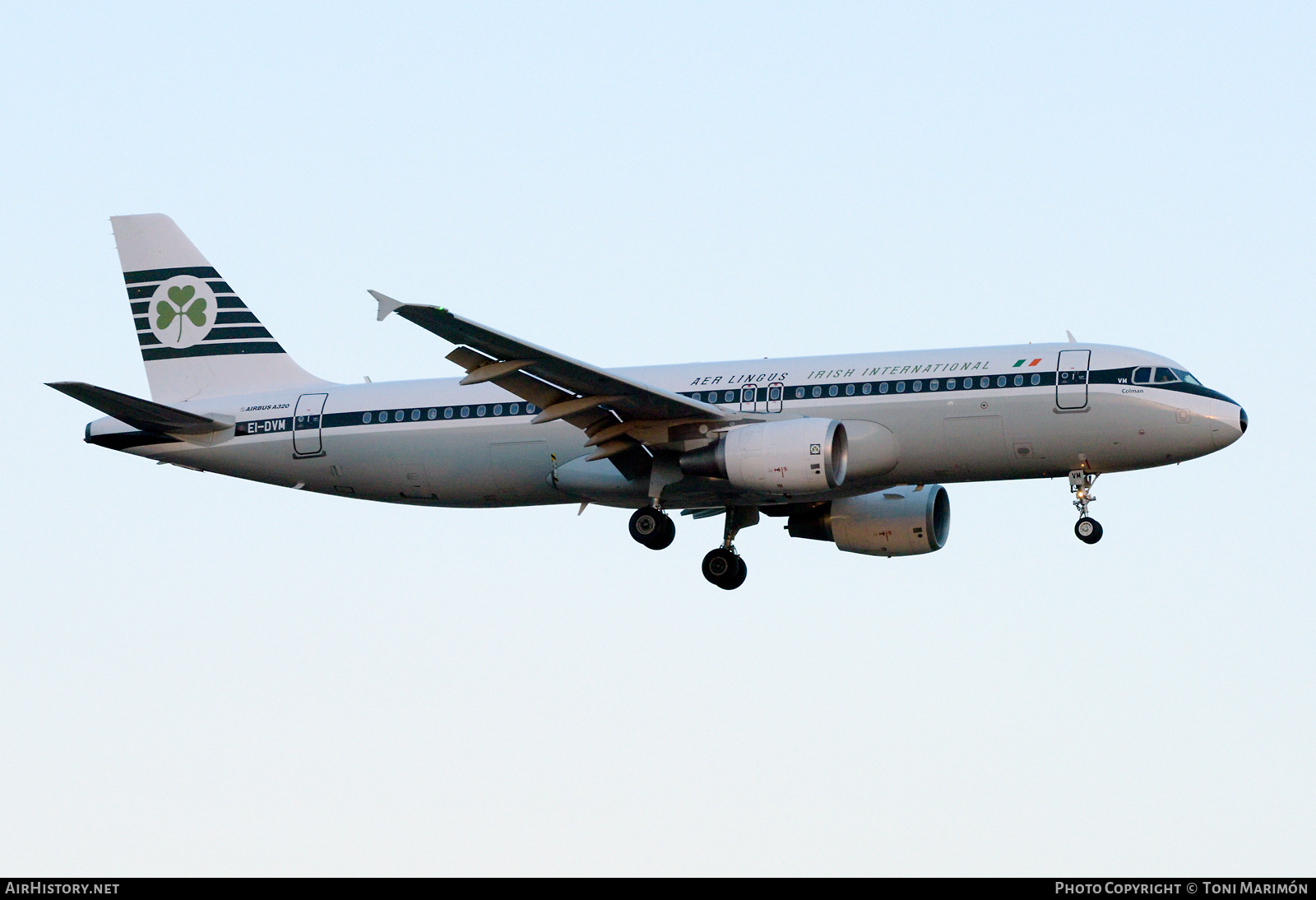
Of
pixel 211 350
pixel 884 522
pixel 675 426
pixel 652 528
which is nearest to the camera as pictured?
pixel 675 426

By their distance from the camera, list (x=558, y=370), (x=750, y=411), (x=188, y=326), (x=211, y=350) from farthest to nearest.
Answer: (x=188, y=326) < (x=211, y=350) < (x=750, y=411) < (x=558, y=370)

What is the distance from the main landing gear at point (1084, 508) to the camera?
3278 centimetres

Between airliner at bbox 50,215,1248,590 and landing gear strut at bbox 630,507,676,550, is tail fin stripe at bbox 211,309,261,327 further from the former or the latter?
landing gear strut at bbox 630,507,676,550

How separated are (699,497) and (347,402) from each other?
7.86m

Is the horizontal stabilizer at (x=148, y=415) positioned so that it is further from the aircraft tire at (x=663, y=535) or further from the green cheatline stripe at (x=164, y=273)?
the aircraft tire at (x=663, y=535)

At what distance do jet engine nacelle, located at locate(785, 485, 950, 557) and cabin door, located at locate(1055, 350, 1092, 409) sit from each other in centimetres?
549

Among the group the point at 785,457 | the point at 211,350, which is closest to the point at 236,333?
the point at 211,350

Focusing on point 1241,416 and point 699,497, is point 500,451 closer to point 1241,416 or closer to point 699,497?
point 699,497

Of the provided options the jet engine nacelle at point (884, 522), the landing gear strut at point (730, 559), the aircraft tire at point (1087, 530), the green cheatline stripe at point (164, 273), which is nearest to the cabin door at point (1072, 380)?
the aircraft tire at point (1087, 530)

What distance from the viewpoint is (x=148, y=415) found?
120 ft

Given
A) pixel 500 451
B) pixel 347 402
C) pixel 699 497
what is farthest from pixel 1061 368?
pixel 347 402

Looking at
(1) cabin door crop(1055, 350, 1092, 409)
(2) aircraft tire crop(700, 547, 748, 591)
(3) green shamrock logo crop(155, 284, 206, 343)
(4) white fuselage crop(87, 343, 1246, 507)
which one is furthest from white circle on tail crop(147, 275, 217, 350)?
(1) cabin door crop(1055, 350, 1092, 409)

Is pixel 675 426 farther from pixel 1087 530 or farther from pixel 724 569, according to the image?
pixel 1087 530

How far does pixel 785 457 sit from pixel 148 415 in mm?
13867
